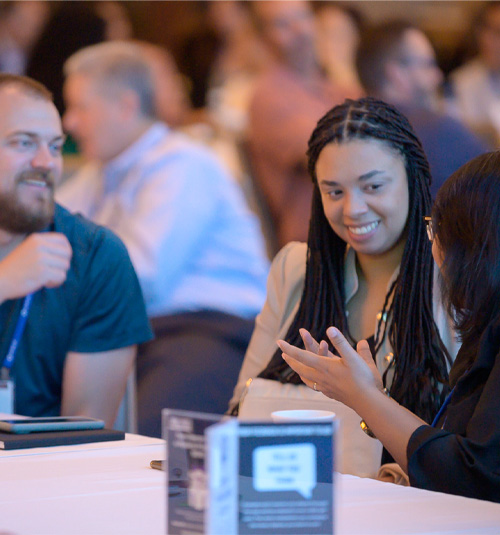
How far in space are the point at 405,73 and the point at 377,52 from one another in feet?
0.68

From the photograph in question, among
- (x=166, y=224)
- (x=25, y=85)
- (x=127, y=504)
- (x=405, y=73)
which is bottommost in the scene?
(x=127, y=504)

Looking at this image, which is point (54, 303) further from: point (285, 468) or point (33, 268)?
point (285, 468)

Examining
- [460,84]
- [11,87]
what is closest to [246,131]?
[460,84]

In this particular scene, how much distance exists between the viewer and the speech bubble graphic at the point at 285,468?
811 millimetres

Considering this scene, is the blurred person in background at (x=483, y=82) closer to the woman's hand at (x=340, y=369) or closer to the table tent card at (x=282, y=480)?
the woman's hand at (x=340, y=369)

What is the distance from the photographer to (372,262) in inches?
79.7

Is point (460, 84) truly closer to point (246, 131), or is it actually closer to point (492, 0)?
point (492, 0)

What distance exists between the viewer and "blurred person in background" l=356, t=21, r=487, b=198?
4.28 m

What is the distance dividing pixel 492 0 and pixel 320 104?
1277 mm

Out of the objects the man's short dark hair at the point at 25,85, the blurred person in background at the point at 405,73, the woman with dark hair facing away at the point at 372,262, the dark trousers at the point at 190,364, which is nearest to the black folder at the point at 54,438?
the woman with dark hair facing away at the point at 372,262

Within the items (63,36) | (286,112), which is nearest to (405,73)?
(286,112)

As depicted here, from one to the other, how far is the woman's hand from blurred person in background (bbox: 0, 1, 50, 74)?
388cm

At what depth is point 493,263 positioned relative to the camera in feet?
4.01

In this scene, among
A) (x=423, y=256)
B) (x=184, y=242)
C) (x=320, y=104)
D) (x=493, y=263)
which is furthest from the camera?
(x=320, y=104)
